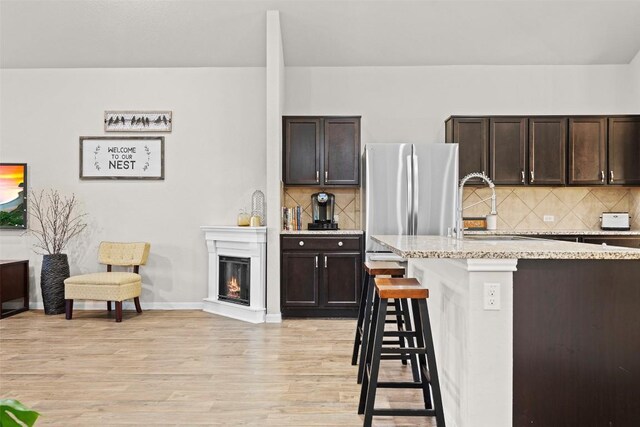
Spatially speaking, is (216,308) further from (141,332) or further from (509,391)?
(509,391)

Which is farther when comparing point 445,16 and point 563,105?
point 563,105

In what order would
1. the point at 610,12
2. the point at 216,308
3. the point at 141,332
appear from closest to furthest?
the point at 141,332 < the point at 610,12 < the point at 216,308

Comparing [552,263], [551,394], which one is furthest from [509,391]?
[552,263]

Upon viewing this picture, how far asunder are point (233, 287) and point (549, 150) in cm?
398

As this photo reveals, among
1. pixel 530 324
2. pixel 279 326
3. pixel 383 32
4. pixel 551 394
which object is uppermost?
pixel 383 32

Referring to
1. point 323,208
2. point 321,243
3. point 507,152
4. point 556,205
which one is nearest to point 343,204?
point 323,208

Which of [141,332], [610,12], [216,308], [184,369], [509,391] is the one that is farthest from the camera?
[216,308]

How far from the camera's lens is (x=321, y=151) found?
213 inches

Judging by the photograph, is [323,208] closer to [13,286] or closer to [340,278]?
[340,278]

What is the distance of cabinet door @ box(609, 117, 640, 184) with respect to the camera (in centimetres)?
531

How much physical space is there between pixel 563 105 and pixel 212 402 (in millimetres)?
5347

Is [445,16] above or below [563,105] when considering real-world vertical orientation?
above

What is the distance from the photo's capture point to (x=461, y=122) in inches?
212

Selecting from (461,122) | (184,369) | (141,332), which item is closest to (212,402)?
(184,369)
